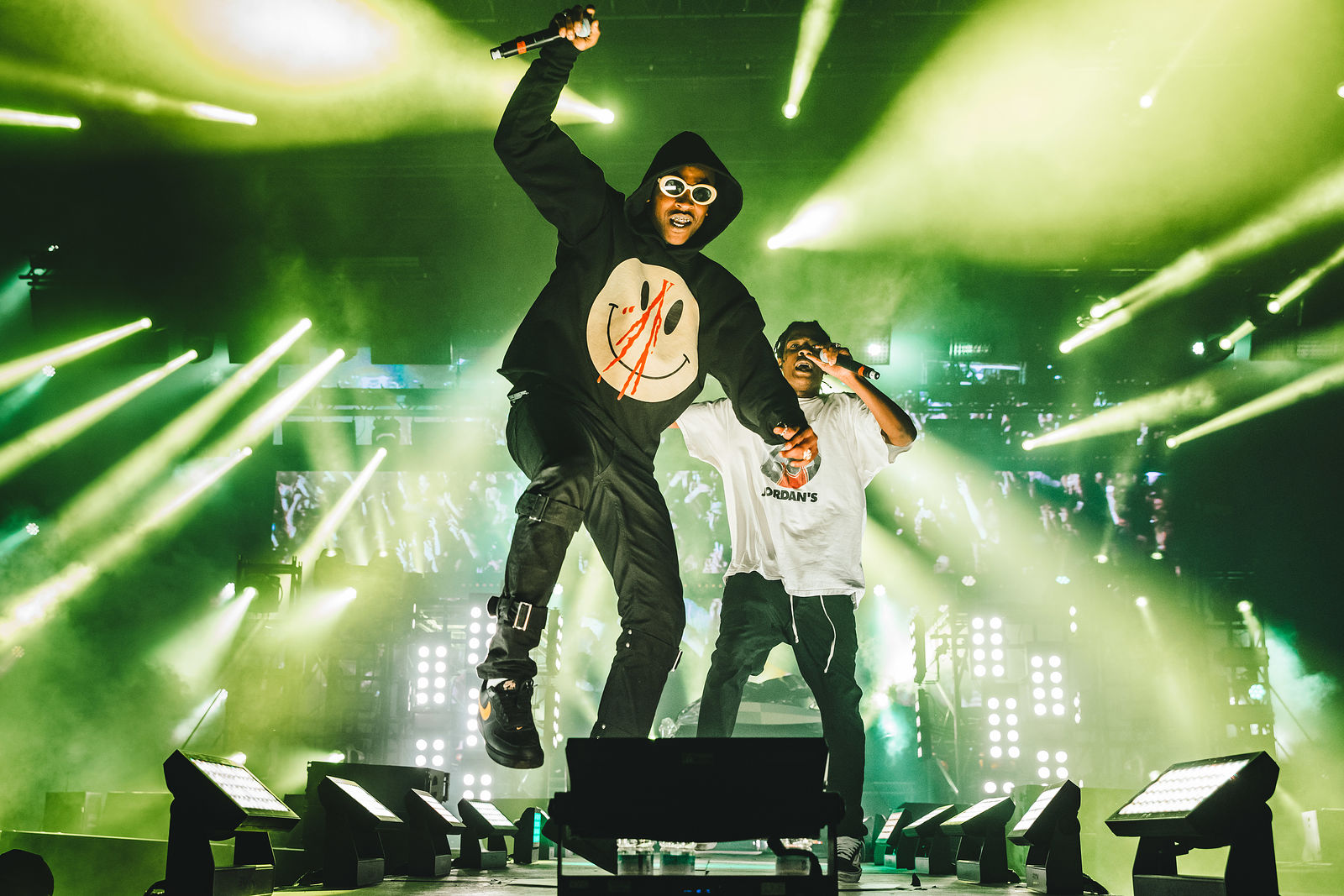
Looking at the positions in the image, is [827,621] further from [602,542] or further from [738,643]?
[602,542]

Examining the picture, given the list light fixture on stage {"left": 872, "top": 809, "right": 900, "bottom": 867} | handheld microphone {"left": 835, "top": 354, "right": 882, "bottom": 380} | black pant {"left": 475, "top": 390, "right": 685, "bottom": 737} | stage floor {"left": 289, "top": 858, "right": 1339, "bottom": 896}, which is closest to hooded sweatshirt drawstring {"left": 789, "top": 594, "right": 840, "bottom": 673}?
stage floor {"left": 289, "top": 858, "right": 1339, "bottom": 896}

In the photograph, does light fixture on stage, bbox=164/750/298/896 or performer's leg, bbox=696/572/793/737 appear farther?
performer's leg, bbox=696/572/793/737

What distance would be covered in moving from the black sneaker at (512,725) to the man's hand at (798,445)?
115 cm

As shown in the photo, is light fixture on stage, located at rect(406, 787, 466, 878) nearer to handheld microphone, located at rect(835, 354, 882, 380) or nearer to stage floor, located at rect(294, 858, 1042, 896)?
stage floor, located at rect(294, 858, 1042, 896)

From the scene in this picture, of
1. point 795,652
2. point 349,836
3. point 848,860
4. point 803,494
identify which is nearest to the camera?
point 349,836

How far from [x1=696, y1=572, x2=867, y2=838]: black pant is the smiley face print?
4.35 ft

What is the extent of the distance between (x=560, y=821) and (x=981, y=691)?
7907 mm

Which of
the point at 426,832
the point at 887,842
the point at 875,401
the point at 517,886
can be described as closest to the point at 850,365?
the point at 875,401

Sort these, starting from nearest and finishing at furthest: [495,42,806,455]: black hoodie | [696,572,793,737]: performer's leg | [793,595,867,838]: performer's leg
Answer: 1. [495,42,806,455]: black hoodie
2. [793,595,867,838]: performer's leg
3. [696,572,793,737]: performer's leg

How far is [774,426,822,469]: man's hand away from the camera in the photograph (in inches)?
125

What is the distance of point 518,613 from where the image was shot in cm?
258

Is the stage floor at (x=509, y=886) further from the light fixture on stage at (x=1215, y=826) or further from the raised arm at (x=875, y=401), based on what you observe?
the raised arm at (x=875, y=401)

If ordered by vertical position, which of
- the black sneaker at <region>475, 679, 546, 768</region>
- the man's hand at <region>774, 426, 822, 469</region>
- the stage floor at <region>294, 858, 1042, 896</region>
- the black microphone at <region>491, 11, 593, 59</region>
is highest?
the black microphone at <region>491, 11, 593, 59</region>

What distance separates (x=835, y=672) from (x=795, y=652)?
0.62ft
